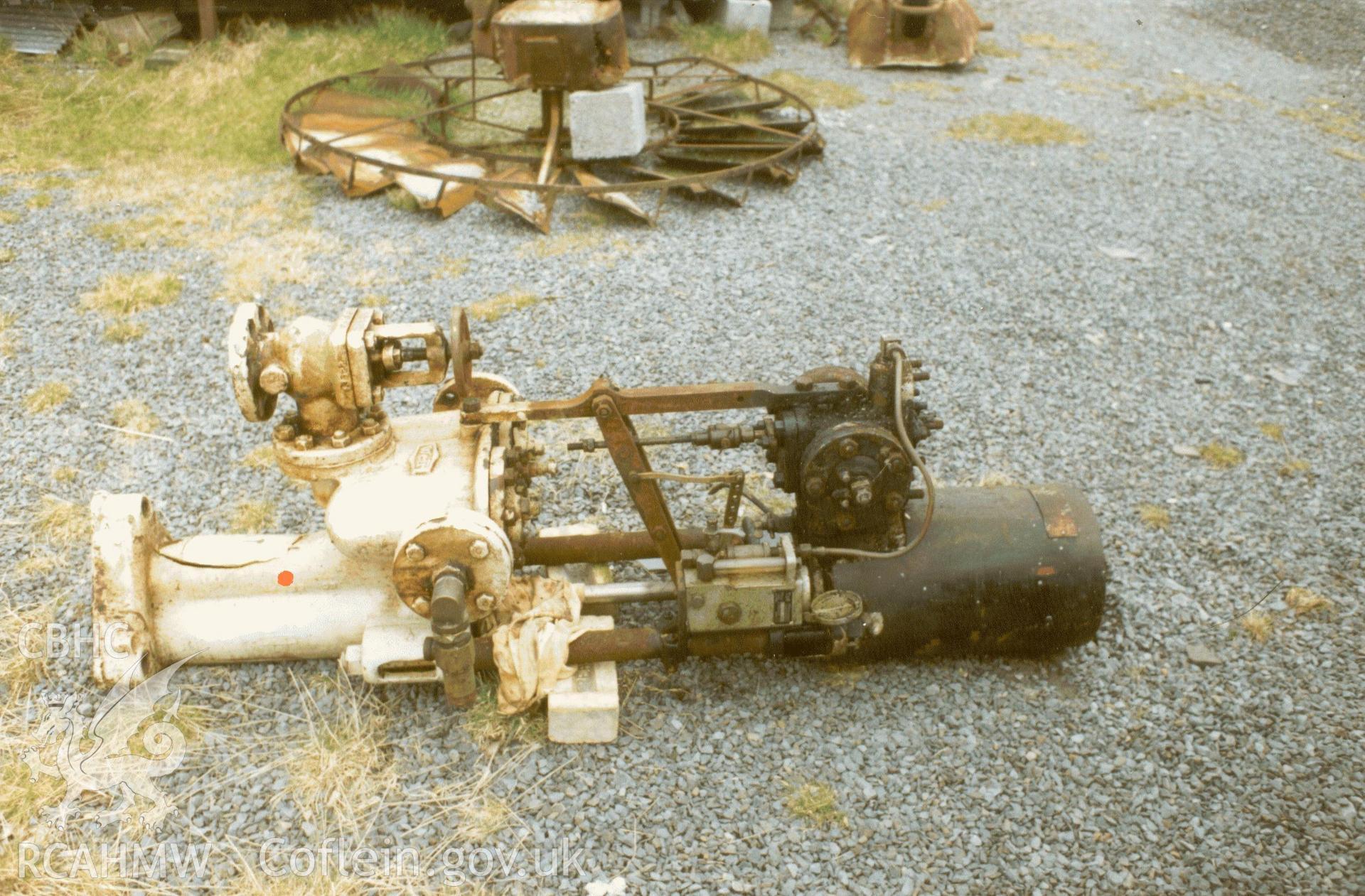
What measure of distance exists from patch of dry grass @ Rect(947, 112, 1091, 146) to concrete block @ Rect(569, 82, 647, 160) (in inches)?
104

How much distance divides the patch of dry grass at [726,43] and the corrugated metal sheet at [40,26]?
5.27m

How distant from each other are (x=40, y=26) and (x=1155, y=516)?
9.42 meters

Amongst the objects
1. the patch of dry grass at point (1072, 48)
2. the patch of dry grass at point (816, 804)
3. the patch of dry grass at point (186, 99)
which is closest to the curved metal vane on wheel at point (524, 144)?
the patch of dry grass at point (186, 99)

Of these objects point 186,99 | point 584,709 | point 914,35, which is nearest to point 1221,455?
point 584,709

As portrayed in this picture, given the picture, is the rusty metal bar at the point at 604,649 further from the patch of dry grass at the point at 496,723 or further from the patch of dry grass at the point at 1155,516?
the patch of dry grass at the point at 1155,516

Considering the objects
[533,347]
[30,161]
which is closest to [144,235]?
[30,161]

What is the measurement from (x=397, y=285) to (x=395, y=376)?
2.80 metres

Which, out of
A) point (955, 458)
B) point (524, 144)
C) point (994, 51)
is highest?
point (994, 51)

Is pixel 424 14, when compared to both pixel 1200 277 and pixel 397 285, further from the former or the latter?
pixel 1200 277

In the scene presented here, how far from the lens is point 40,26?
8.70m

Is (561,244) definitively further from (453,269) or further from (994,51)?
(994,51)

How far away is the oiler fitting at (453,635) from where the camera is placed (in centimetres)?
262

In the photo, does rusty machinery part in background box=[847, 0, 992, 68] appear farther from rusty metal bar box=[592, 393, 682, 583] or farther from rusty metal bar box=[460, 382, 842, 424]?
rusty metal bar box=[592, 393, 682, 583]

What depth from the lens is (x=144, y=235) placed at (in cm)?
614
